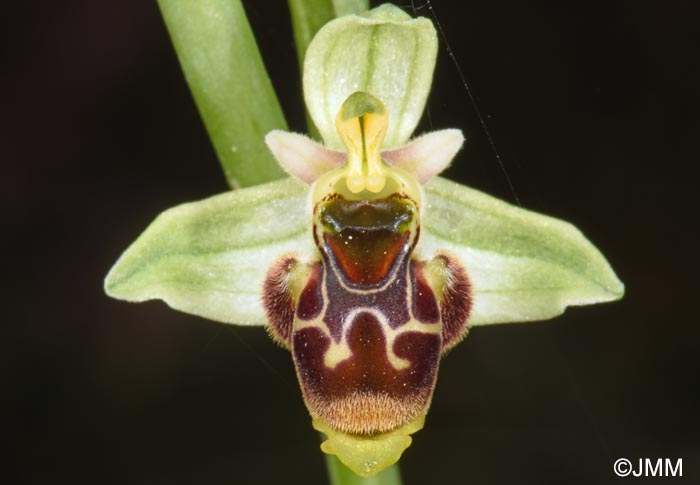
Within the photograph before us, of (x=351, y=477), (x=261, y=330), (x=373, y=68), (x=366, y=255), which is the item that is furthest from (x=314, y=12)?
(x=261, y=330)

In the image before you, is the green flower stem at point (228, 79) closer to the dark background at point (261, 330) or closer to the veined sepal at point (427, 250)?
the veined sepal at point (427, 250)

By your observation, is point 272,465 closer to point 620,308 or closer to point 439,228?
point 620,308

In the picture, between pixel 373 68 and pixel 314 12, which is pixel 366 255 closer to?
pixel 373 68

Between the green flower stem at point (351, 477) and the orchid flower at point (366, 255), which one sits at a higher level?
the orchid flower at point (366, 255)

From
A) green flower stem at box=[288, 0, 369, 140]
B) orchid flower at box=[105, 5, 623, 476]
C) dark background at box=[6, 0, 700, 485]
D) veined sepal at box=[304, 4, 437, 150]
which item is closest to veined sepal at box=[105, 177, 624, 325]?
orchid flower at box=[105, 5, 623, 476]

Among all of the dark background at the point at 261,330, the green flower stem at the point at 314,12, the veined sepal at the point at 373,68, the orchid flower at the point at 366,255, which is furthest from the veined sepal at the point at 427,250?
the dark background at the point at 261,330

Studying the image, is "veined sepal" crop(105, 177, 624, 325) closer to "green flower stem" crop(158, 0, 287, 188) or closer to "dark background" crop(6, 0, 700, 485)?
"green flower stem" crop(158, 0, 287, 188)
